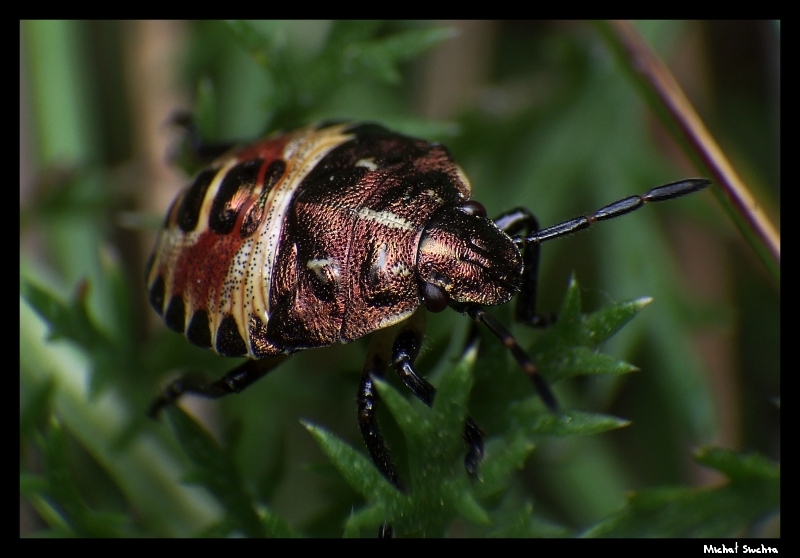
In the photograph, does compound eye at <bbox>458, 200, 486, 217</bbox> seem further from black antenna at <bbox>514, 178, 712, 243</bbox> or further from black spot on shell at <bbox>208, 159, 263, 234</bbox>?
black spot on shell at <bbox>208, 159, 263, 234</bbox>

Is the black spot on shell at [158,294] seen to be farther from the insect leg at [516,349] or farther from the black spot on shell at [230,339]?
the insect leg at [516,349]

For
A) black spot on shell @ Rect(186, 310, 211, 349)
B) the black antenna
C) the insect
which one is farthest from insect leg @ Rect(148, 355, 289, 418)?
the black antenna

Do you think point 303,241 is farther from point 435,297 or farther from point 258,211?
point 435,297

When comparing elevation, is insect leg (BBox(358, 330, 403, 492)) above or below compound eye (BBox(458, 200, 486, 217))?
below

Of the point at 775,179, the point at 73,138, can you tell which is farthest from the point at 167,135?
the point at 775,179

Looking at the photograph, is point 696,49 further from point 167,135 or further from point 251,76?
point 167,135
